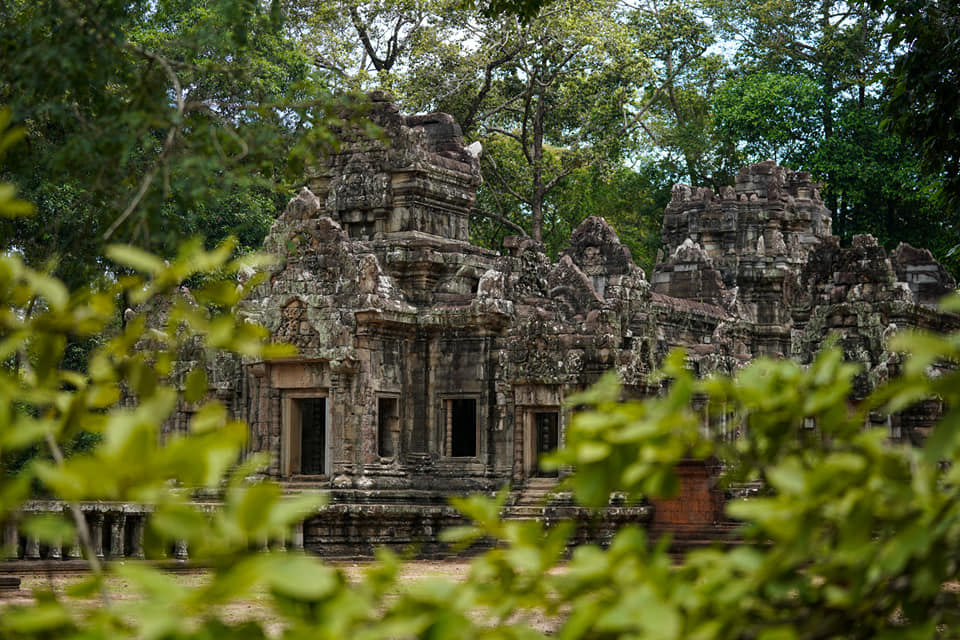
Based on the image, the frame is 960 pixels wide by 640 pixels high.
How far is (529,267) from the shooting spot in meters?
21.2

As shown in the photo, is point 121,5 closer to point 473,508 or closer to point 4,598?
point 473,508

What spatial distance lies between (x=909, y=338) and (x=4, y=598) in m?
11.3

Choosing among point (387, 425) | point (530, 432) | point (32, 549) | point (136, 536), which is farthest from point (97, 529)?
point (530, 432)

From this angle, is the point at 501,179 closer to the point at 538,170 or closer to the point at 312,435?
the point at 538,170

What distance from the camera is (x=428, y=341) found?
67.8 feet

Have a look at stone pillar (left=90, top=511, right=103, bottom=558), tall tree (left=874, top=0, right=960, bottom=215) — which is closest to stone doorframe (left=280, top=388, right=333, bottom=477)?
stone pillar (left=90, top=511, right=103, bottom=558)

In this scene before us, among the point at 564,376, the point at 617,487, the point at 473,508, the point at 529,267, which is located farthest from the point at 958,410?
the point at 529,267

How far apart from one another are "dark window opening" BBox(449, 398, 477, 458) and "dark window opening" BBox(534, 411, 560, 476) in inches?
41.1

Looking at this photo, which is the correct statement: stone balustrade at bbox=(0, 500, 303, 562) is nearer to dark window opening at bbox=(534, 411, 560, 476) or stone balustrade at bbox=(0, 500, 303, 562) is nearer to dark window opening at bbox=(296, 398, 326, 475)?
dark window opening at bbox=(296, 398, 326, 475)

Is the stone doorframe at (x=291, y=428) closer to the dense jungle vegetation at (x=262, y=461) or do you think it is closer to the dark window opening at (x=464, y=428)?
the dark window opening at (x=464, y=428)

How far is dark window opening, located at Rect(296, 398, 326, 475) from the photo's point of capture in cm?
2202

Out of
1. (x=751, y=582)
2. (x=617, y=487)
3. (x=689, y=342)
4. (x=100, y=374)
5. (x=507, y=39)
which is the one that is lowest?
(x=751, y=582)

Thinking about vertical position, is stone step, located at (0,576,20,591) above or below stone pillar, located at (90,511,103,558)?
below

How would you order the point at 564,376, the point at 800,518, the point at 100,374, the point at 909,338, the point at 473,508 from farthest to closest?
the point at 564,376 < the point at 100,374 < the point at 473,508 < the point at 800,518 < the point at 909,338
